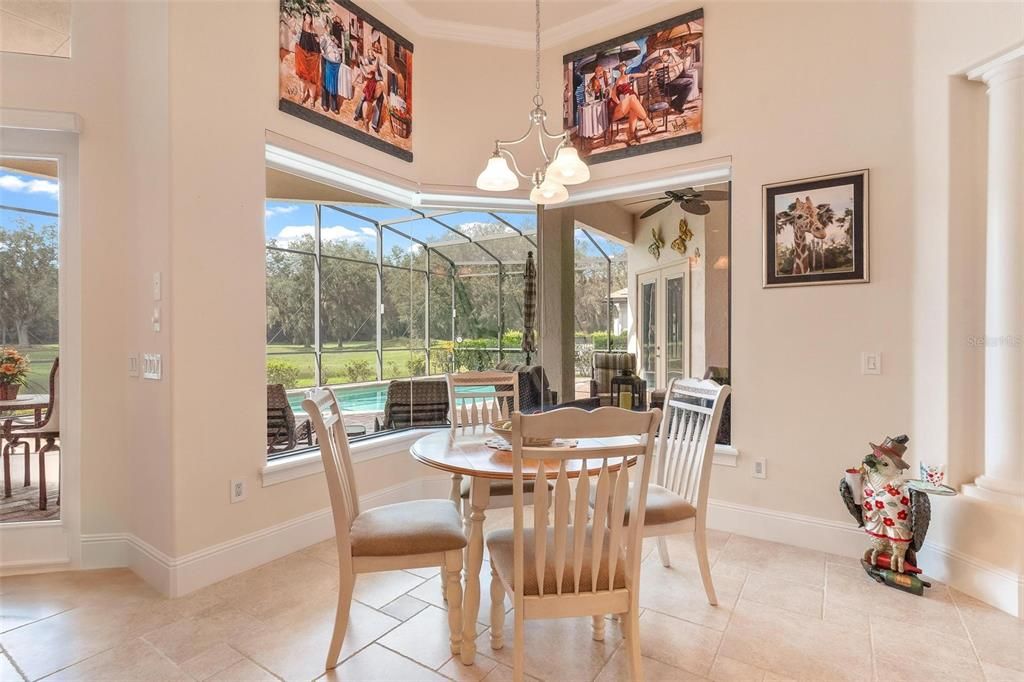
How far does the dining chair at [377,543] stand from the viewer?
1.88m

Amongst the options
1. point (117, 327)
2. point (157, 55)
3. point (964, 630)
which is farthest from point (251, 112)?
point (964, 630)

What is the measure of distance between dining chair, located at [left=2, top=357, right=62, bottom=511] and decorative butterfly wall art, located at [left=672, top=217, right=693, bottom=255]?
155 inches

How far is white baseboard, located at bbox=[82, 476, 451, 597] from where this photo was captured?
247cm

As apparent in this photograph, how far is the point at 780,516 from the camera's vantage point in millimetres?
3113

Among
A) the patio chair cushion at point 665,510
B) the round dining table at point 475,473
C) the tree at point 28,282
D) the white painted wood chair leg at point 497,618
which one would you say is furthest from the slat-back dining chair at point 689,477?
the tree at point 28,282

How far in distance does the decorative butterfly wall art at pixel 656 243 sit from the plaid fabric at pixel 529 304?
938 millimetres

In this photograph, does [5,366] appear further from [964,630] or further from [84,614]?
[964,630]

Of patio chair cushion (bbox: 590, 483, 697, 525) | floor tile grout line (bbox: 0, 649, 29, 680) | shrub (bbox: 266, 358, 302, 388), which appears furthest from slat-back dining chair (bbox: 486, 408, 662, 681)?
shrub (bbox: 266, 358, 302, 388)

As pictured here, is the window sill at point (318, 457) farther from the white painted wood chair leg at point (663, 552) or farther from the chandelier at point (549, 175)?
the white painted wood chair leg at point (663, 552)

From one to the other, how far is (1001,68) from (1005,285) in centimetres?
105

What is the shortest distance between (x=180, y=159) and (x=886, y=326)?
12.6 feet

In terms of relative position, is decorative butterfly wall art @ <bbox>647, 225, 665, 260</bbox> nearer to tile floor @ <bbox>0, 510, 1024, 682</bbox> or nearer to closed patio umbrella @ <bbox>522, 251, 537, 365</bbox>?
closed patio umbrella @ <bbox>522, 251, 537, 365</bbox>

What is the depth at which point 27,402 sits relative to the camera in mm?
2764

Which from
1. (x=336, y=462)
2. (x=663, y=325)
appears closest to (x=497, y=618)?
(x=336, y=462)
